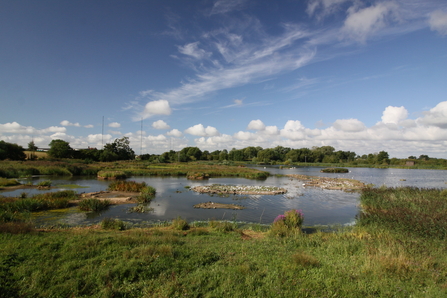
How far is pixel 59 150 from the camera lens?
75.4 meters

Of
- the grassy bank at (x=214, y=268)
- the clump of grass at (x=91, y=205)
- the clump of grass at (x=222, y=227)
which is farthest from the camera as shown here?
the clump of grass at (x=91, y=205)

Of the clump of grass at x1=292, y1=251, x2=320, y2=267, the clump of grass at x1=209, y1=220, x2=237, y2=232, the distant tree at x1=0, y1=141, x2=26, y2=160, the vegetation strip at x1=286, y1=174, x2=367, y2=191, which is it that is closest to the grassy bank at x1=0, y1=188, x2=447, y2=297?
the clump of grass at x1=292, y1=251, x2=320, y2=267

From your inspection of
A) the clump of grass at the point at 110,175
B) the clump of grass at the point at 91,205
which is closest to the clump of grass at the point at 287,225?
the clump of grass at the point at 91,205

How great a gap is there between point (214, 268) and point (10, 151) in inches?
3024

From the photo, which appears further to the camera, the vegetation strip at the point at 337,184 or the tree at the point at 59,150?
the tree at the point at 59,150

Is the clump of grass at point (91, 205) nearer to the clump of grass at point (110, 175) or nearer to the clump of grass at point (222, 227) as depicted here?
the clump of grass at point (222, 227)

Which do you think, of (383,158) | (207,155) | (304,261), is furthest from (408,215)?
(383,158)

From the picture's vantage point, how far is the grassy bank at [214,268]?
564 centimetres

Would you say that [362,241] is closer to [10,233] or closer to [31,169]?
[10,233]

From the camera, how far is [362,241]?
410 inches

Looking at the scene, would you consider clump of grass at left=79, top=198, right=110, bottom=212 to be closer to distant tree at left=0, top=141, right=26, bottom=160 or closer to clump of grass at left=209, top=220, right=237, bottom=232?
clump of grass at left=209, top=220, right=237, bottom=232

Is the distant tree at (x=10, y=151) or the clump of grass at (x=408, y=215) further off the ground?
the distant tree at (x=10, y=151)

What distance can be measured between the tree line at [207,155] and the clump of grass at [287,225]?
70429 millimetres

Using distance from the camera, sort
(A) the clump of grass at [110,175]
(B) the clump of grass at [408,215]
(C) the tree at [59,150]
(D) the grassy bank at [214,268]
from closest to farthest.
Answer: (D) the grassy bank at [214,268]
(B) the clump of grass at [408,215]
(A) the clump of grass at [110,175]
(C) the tree at [59,150]
